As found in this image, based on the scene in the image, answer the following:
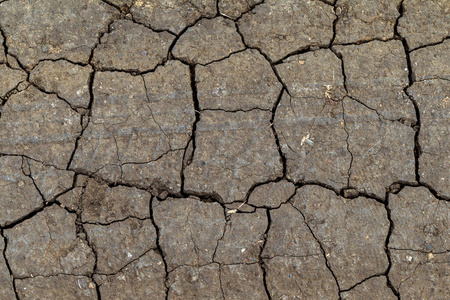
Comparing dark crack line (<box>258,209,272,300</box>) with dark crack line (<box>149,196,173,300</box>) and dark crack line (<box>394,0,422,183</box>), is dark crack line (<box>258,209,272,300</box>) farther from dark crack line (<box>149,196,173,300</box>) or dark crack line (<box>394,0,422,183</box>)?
dark crack line (<box>394,0,422,183</box>)

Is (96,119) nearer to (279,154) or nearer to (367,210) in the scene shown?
(279,154)

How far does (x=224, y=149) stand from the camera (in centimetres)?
297

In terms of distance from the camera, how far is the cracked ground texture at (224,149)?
112 inches

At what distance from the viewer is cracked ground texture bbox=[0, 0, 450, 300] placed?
2836 millimetres

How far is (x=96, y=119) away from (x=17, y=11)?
1.15 m

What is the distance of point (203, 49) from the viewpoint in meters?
3.10

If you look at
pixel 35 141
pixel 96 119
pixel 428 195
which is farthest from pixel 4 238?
pixel 428 195

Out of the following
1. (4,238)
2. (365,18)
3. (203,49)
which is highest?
(365,18)

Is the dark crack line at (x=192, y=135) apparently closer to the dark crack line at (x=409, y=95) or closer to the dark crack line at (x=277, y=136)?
the dark crack line at (x=277, y=136)

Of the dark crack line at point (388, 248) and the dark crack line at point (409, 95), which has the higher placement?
the dark crack line at point (409, 95)

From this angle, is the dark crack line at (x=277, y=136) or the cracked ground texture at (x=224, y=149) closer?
the cracked ground texture at (x=224, y=149)

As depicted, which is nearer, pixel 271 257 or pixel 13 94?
pixel 271 257

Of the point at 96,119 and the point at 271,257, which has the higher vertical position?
the point at 96,119

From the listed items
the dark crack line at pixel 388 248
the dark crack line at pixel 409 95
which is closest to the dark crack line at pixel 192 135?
the dark crack line at pixel 388 248
